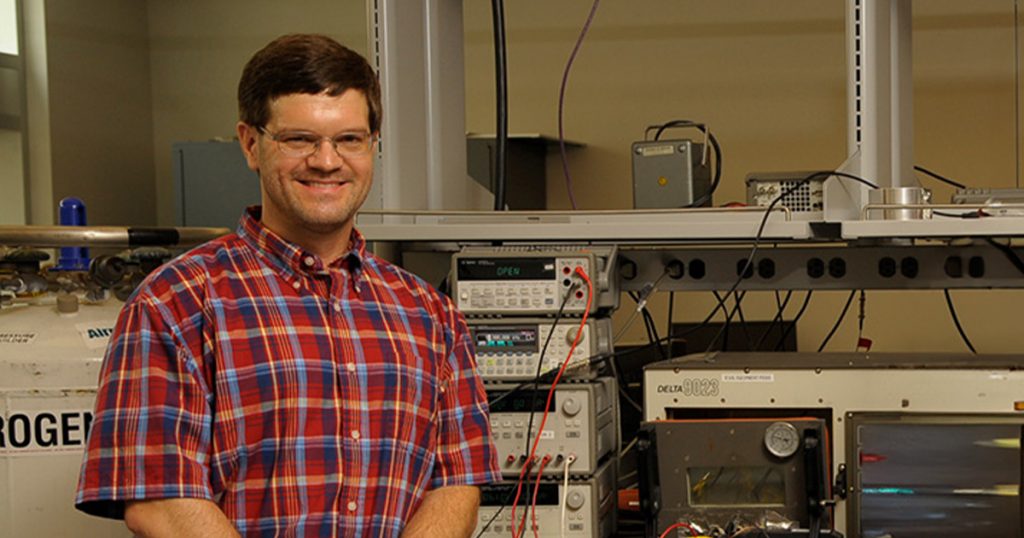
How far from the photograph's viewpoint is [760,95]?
382cm

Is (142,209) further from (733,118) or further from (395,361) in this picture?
(395,361)

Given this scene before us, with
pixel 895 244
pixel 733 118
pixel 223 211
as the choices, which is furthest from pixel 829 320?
pixel 223 211

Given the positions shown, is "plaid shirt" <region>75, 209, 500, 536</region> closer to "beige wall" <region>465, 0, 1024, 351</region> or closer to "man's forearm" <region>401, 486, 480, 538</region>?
"man's forearm" <region>401, 486, 480, 538</region>

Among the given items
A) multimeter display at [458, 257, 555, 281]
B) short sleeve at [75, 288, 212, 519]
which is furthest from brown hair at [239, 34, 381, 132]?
multimeter display at [458, 257, 555, 281]

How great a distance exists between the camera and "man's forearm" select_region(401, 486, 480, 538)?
1317 mm

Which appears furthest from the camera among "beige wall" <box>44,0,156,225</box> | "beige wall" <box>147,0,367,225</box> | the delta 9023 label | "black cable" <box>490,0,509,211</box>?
"beige wall" <box>147,0,367,225</box>

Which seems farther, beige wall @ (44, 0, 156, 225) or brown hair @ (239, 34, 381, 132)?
beige wall @ (44, 0, 156, 225)

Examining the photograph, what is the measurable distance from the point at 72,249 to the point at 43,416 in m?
0.33

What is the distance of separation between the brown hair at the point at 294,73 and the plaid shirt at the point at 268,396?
→ 148 millimetres

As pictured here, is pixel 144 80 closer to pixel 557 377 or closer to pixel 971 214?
pixel 557 377

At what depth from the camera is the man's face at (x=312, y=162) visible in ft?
4.05

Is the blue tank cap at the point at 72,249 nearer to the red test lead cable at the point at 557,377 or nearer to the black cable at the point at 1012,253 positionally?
the red test lead cable at the point at 557,377

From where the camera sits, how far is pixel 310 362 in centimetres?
125

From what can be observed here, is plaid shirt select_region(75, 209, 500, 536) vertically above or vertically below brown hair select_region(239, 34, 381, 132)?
below
